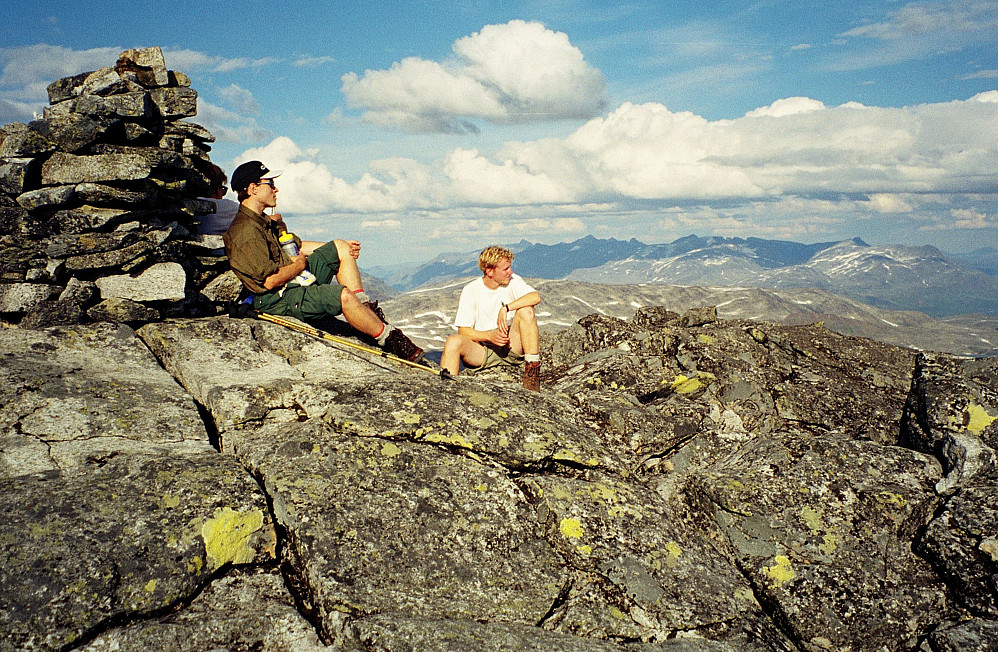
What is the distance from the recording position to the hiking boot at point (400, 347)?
17.3 m

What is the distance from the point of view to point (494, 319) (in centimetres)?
1667

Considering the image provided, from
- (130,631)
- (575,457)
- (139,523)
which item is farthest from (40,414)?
(575,457)

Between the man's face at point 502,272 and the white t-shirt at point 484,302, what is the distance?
10.7 inches

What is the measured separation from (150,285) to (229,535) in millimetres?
9541

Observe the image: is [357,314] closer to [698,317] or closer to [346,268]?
[346,268]

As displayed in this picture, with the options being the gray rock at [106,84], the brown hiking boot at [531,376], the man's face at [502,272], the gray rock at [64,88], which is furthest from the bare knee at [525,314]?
the gray rock at [64,88]

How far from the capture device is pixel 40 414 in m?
9.98

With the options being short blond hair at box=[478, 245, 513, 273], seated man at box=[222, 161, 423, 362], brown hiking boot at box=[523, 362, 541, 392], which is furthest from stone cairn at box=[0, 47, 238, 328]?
brown hiking boot at box=[523, 362, 541, 392]

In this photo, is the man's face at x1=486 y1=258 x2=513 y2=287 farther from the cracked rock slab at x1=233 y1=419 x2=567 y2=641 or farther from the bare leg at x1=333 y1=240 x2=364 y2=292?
the cracked rock slab at x1=233 y1=419 x2=567 y2=641

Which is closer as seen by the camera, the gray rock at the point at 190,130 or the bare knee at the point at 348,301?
the bare knee at the point at 348,301

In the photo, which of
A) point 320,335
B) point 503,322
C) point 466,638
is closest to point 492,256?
point 503,322

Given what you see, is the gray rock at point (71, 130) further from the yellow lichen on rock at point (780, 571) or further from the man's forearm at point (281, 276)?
the yellow lichen on rock at point (780, 571)

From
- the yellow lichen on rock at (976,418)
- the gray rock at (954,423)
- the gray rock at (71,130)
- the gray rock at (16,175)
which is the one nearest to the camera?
the gray rock at (954,423)

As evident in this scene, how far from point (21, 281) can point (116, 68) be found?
6.87 meters
